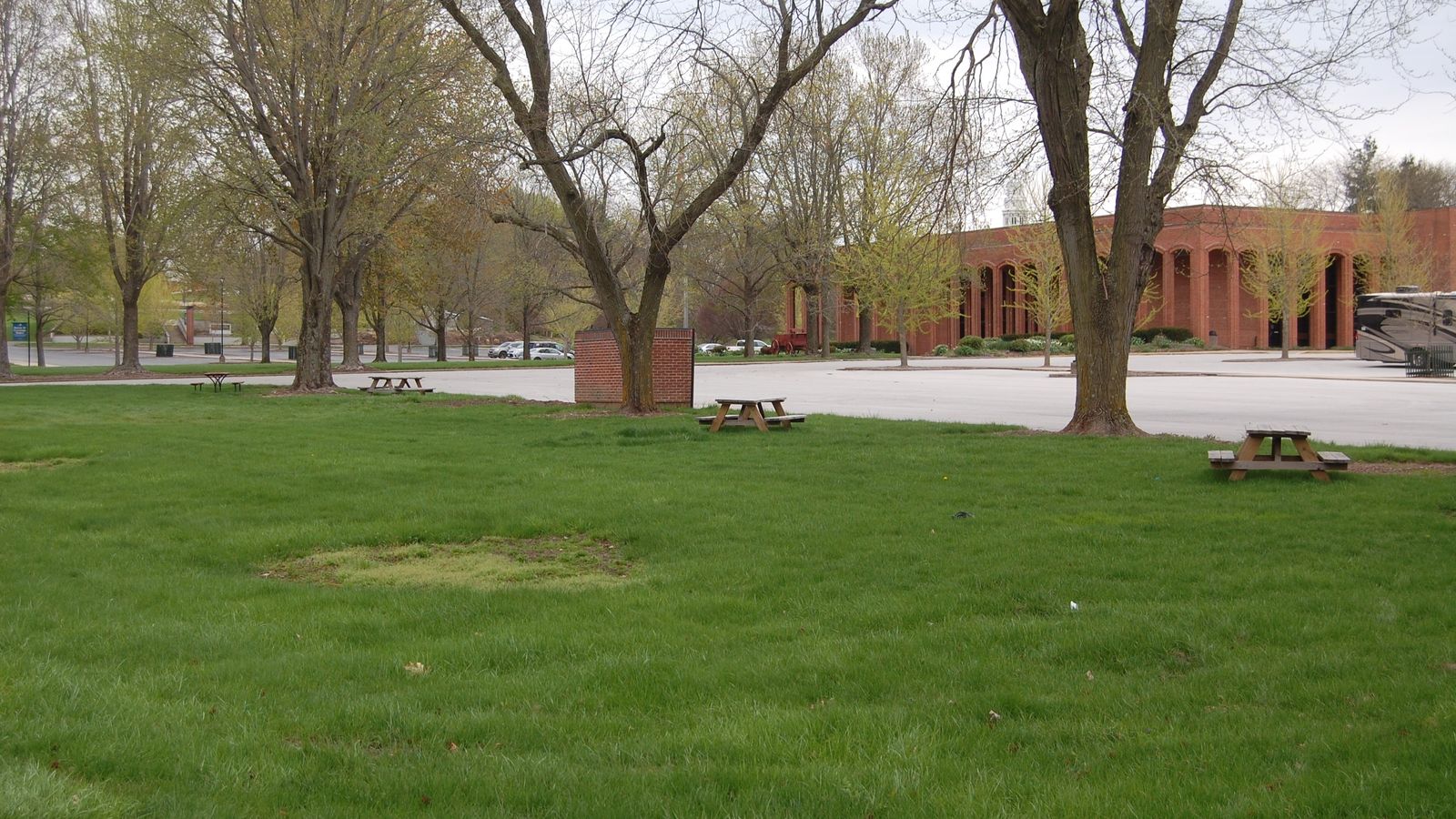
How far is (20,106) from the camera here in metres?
37.3

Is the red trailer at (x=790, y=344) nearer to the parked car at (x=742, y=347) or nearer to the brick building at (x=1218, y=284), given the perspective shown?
the brick building at (x=1218, y=284)

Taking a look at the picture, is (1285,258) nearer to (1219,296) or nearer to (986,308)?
(1219,296)

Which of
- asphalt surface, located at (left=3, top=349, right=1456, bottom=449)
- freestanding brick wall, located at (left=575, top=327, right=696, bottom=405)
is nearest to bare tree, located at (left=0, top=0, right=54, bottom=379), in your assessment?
asphalt surface, located at (left=3, top=349, right=1456, bottom=449)

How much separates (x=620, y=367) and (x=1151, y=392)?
496 inches

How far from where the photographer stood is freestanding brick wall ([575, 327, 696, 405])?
22.7 meters

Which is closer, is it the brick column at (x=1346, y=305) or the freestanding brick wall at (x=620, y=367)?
the freestanding brick wall at (x=620, y=367)

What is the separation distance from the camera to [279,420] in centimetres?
2075

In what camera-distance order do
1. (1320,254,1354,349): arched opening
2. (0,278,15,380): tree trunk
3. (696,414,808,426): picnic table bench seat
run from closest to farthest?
1. (696,414,808,426): picnic table bench seat
2. (0,278,15,380): tree trunk
3. (1320,254,1354,349): arched opening

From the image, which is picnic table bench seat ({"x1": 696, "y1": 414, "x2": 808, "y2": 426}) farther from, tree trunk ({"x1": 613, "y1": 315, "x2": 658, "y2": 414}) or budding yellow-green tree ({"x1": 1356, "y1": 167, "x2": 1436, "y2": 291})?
budding yellow-green tree ({"x1": 1356, "y1": 167, "x2": 1436, "y2": 291})

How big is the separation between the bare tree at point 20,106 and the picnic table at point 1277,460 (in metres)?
39.2

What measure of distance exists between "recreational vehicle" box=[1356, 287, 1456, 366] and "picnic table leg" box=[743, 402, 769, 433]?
91.1 feet

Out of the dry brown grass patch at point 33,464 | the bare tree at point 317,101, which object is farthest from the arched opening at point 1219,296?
the dry brown grass patch at point 33,464

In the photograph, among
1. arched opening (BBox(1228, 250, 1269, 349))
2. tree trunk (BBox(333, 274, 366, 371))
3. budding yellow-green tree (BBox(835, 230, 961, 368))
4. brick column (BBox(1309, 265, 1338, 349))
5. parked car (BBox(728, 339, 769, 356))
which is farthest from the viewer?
parked car (BBox(728, 339, 769, 356))

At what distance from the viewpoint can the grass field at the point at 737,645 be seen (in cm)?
380
